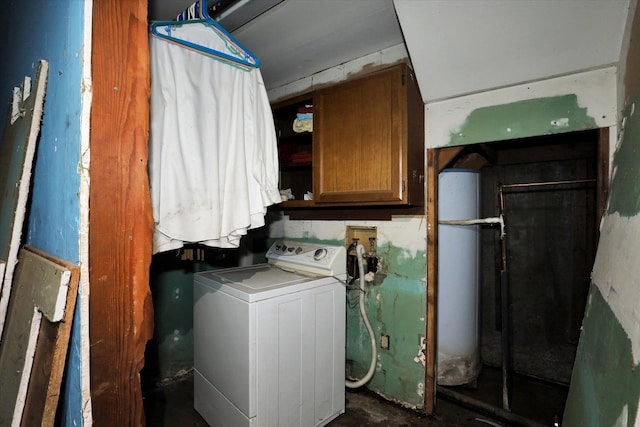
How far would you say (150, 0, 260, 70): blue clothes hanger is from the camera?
1.23 m

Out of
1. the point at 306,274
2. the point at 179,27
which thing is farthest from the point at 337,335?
the point at 179,27

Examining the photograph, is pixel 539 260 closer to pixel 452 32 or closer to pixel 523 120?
pixel 523 120

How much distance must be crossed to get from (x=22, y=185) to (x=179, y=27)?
808 mm

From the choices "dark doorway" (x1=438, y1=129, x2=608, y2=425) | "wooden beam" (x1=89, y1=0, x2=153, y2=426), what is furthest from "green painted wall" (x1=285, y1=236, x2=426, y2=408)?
"wooden beam" (x1=89, y1=0, x2=153, y2=426)

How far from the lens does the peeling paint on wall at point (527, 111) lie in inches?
56.6

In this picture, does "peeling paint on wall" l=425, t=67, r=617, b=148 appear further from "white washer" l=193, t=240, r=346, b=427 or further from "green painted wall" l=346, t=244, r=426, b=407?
"white washer" l=193, t=240, r=346, b=427

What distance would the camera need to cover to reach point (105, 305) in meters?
0.73

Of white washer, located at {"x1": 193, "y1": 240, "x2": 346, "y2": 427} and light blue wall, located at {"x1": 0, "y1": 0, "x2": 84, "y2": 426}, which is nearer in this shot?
light blue wall, located at {"x1": 0, "y1": 0, "x2": 84, "y2": 426}

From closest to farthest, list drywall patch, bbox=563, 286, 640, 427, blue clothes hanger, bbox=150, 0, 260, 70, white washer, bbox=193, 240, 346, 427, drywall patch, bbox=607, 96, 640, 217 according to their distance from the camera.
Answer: drywall patch, bbox=563, 286, 640, 427, drywall patch, bbox=607, 96, 640, 217, blue clothes hanger, bbox=150, 0, 260, 70, white washer, bbox=193, 240, 346, 427

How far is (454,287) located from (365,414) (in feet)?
3.48

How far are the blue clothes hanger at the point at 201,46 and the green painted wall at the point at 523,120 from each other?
122cm

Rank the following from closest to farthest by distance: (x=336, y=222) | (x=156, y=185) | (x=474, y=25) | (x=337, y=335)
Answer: (x=156, y=185) → (x=474, y=25) → (x=337, y=335) → (x=336, y=222)

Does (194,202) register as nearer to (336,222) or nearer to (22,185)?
(22,185)

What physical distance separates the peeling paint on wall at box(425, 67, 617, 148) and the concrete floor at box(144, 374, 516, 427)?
1676 mm
